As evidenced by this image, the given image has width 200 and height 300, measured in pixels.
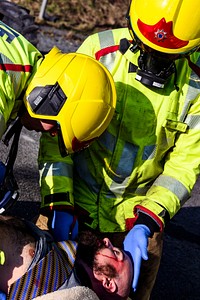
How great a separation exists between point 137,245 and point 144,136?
520 mm

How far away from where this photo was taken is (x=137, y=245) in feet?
10.5

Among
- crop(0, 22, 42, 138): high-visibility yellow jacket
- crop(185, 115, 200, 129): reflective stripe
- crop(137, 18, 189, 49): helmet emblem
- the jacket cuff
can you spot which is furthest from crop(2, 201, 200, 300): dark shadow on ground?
crop(137, 18, 189, 49): helmet emblem

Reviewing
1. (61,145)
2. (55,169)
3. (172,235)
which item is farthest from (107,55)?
(172,235)

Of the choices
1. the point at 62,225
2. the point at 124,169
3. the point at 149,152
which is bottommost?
the point at 62,225

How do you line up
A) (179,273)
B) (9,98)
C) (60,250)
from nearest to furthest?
Result: 1. (9,98)
2. (60,250)
3. (179,273)

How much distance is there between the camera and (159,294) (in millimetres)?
4262

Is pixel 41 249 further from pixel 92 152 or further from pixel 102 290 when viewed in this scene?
pixel 92 152

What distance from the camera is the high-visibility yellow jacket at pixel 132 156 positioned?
10.5ft

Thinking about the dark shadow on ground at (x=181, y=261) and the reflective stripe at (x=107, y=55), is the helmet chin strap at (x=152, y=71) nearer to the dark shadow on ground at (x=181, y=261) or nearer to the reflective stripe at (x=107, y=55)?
the reflective stripe at (x=107, y=55)

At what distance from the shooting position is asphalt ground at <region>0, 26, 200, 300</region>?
4.39m

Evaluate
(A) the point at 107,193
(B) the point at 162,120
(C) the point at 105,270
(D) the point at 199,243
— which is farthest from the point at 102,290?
→ (D) the point at 199,243

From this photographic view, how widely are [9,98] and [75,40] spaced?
20.2 ft

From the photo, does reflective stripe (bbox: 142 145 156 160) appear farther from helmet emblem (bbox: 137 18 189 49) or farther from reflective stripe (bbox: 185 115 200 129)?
helmet emblem (bbox: 137 18 189 49)

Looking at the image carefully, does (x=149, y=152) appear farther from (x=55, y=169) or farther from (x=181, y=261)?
(x=181, y=261)
